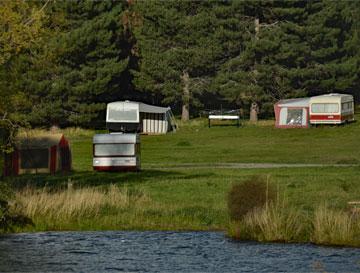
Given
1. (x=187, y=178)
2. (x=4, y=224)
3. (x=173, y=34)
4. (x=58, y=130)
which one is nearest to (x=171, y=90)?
(x=173, y=34)

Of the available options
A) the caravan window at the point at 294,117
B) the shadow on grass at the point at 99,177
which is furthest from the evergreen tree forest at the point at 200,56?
the shadow on grass at the point at 99,177

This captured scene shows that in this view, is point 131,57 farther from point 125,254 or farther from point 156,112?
point 125,254

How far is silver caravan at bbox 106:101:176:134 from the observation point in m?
96.1

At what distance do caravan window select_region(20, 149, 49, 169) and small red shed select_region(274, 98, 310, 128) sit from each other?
1608 inches

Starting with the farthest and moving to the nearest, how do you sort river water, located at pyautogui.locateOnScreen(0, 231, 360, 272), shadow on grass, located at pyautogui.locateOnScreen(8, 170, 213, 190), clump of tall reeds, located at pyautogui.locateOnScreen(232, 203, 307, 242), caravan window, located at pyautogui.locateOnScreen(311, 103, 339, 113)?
1. caravan window, located at pyautogui.locateOnScreen(311, 103, 339, 113)
2. shadow on grass, located at pyautogui.locateOnScreen(8, 170, 213, 190)
3. clump of tall reeds, located at pyautogui.locateOnScreen(232, 203, 307, 242)
4. river water, located at pyautogui.locateOnScreen(0, 231, 360, 272)

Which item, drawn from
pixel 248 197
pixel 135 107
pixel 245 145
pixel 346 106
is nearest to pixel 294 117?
pixel 346 106

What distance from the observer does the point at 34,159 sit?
59906 mm

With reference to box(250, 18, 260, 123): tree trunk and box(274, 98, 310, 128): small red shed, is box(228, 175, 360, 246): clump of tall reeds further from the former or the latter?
box(250, 18, 260, 123): tree trunk

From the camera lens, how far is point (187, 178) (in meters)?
52.1

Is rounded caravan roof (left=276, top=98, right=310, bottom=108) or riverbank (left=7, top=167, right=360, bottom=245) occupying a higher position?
rounded caravan roof (left=276, top=98, right=310, bottom=108)

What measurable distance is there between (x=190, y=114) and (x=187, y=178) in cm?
6357

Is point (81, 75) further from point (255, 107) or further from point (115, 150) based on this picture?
point (115, 150)

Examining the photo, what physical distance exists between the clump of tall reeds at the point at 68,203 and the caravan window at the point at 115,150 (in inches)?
732

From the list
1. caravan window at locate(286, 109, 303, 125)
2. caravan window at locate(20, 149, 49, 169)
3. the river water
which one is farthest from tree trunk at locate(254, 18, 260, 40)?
the river water
